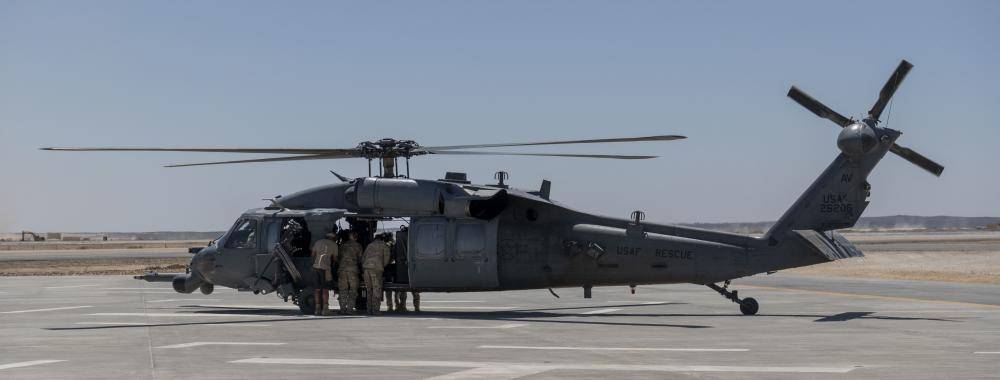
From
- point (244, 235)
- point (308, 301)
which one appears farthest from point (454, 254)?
point (244, 235)

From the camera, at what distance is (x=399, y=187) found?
76.4 ft

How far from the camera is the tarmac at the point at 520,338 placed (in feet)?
43.9

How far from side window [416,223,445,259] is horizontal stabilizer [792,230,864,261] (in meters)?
7.39

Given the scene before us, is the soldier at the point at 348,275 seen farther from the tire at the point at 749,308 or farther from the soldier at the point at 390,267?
the tire at the point at 749,308

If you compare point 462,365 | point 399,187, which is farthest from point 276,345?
point 399,187

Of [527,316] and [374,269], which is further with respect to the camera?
[374,269]

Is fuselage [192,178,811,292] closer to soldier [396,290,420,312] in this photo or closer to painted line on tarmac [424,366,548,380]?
soldier [396,290,420,312]

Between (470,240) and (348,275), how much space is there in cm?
276

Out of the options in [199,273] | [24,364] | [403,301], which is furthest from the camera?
[199,273]

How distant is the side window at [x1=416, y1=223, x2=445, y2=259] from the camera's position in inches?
924

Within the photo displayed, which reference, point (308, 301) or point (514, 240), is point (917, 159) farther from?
point (308, 301)

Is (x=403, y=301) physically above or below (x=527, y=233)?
below

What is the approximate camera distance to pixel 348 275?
77.5 feet

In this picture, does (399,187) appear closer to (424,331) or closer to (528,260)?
(528,260)
